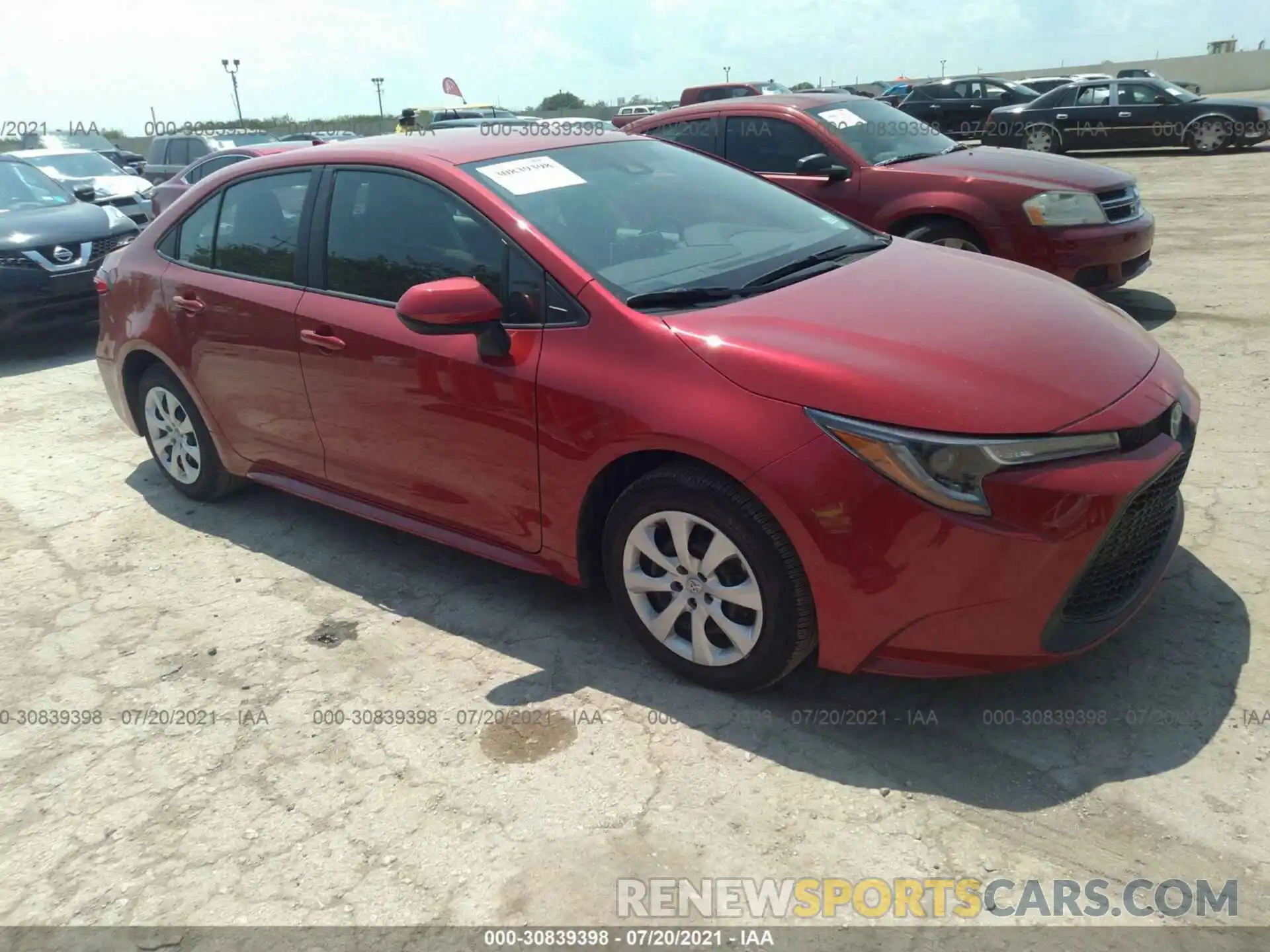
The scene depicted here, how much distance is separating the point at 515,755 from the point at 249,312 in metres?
2.26

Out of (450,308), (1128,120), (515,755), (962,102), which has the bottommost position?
(515,755)

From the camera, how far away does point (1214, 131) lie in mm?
17438

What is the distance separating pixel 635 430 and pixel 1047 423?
1124mm

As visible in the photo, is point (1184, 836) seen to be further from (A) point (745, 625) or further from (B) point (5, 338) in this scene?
(B) point (5, 338)

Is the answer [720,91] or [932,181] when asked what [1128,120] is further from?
[932,181]

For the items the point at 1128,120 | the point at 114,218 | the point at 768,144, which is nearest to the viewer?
the point at 768,144

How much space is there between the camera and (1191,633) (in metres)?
3.19

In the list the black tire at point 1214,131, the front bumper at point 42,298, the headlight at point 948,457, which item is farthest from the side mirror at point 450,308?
the black tire at point 1214,131

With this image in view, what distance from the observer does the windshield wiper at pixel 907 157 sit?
7094 mm

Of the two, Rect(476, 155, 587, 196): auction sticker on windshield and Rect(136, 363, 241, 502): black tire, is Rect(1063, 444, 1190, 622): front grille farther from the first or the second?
Rect(136, 363, 241, 502): black tire

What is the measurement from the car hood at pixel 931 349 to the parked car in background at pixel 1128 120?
678 inches

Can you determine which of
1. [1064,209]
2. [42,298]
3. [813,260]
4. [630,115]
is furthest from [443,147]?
[630,115]

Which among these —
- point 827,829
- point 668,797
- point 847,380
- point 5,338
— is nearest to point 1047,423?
point 847,380

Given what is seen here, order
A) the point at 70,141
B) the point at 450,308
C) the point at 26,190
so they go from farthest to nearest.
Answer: the point at 70,141, the point at 26,190, the point at 450,308
